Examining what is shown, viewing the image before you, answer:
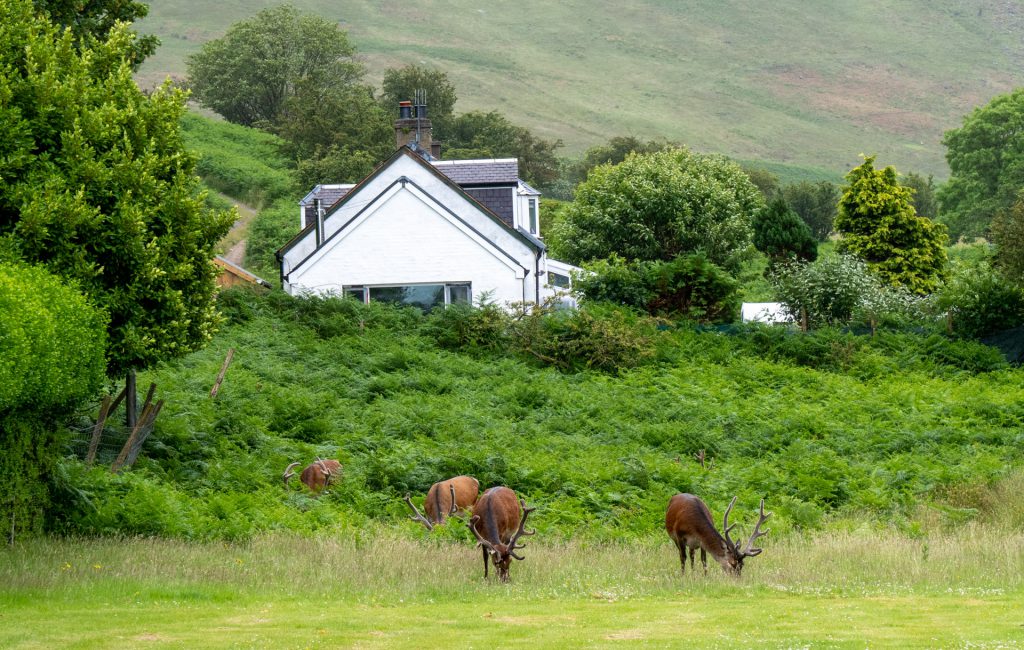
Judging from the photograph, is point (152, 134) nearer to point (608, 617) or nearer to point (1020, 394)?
point (608, 617)

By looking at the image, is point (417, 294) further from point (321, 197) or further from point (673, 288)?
point (673, 288)

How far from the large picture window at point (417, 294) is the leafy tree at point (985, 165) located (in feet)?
219

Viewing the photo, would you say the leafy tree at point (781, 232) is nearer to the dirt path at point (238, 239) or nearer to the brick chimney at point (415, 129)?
the brick chimney at point (415, 129)

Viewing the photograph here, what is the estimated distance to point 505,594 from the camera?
1769 cm

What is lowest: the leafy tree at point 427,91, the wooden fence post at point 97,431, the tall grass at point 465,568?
the tall grass at point 465,568

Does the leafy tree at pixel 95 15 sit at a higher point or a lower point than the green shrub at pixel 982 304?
higher

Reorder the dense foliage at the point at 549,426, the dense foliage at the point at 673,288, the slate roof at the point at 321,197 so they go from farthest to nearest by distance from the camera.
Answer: the slate roof at the point at 321,197 < the dense foliage at the point at 673,288 < the dense foliage at the point at 549,426

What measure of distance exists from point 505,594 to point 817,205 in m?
93.2

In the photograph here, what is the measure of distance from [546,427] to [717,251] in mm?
30965

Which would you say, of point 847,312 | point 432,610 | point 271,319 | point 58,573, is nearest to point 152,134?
point 58,573

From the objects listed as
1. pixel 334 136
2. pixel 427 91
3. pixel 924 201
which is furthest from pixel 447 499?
pixel 924 201

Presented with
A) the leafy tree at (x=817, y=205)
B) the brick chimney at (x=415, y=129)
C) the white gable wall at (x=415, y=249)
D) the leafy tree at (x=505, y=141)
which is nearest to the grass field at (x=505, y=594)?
the white gable wall at (x=415, y=249)

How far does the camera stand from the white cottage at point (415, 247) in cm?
4772

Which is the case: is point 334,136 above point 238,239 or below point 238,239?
above
